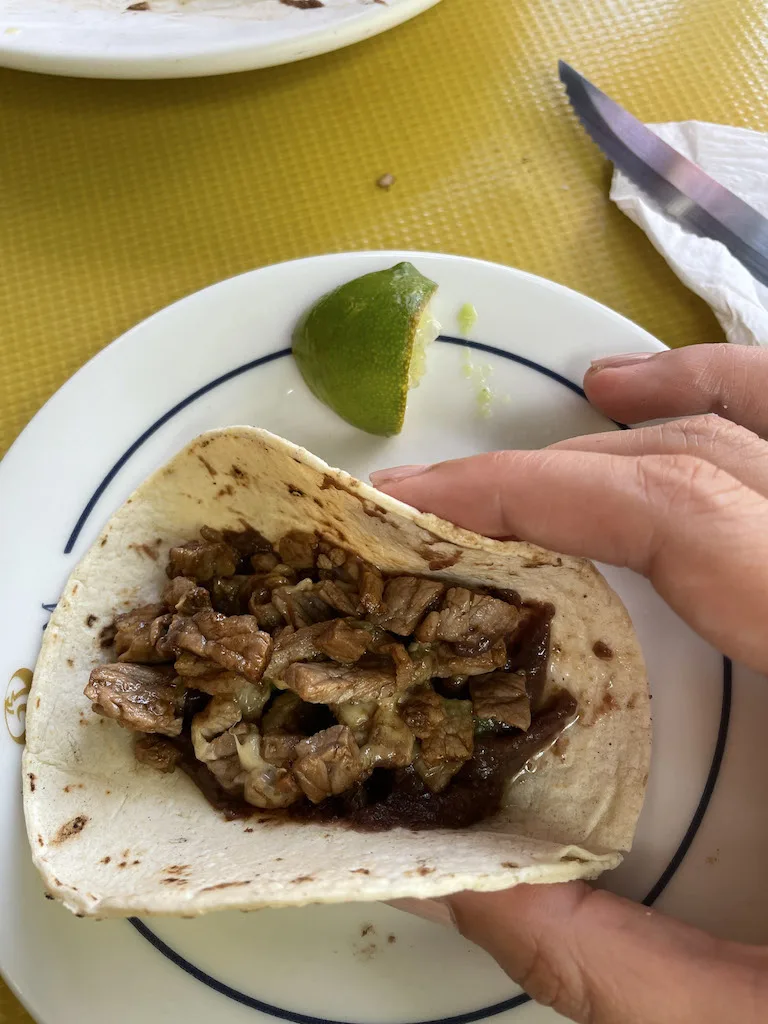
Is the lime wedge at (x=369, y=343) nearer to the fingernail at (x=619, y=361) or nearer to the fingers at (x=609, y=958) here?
the fingernail at (x=619, y=361)

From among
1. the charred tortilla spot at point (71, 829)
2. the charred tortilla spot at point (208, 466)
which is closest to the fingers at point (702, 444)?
the charred tortilla spot at point (208, 466)

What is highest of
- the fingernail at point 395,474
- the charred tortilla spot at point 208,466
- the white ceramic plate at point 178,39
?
the white ceramic plate at point 178,39

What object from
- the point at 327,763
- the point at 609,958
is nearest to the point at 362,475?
the point at 327,763

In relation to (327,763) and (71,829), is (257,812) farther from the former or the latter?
(71,829)

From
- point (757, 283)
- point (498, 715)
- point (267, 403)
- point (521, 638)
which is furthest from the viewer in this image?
point (757, 283)

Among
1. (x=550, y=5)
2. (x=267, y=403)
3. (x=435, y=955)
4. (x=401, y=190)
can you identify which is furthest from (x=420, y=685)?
(x=550, y=5)

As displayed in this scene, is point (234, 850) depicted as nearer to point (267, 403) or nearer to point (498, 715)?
point (498, 715)

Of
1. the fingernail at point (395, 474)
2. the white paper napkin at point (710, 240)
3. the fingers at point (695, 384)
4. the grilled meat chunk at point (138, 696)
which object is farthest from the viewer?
the white paper napkin at point (710, 240)

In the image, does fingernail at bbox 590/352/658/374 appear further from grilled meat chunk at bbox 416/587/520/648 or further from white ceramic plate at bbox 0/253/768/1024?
grilled meat chunk at bbox 416/587/520/648
